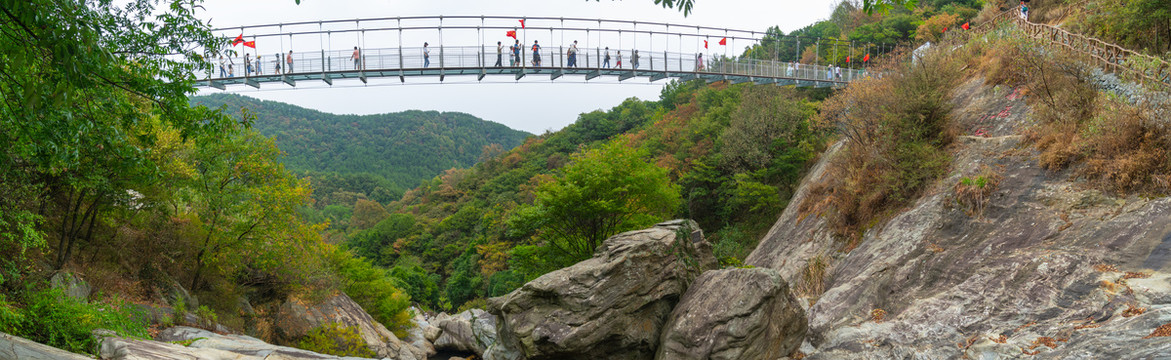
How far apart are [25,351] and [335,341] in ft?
46.9

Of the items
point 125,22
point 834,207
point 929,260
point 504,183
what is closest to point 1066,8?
point 834,207

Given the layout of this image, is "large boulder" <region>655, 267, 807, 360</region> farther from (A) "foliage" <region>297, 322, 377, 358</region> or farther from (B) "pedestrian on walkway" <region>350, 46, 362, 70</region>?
(B) "pedestrian on walkway" <region>350, 46, 362, 70</region>

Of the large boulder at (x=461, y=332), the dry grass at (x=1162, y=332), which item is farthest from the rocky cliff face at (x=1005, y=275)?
the large boulder at (x=461, y=332)

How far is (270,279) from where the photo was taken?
72.7 ft

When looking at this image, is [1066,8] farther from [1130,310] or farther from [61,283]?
[61,283]

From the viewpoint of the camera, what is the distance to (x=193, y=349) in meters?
10.9

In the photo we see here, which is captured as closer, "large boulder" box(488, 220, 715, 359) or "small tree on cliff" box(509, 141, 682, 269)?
"large boulder" box(488, 220, 715, 359)

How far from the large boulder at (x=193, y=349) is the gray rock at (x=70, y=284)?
183cm

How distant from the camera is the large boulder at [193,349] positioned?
9.66 meters

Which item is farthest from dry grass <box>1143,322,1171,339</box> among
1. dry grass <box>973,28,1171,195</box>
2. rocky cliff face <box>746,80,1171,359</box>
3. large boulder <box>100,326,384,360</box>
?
large boulder <box>100,326,384,360</box>

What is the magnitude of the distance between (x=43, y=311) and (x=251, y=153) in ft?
35.5

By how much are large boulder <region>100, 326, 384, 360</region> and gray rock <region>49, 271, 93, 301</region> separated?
1827mm

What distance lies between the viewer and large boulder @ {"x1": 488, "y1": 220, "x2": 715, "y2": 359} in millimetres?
12773

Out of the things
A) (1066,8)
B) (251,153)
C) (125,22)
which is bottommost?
(251,153)
